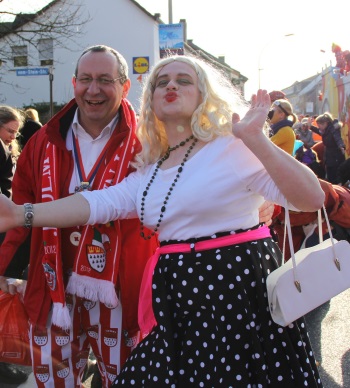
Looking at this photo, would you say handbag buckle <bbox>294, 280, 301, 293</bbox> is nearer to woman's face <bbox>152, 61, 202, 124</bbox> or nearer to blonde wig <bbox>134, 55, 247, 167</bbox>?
blonde wig <bbox>134, 55, 247, 167</bbox>

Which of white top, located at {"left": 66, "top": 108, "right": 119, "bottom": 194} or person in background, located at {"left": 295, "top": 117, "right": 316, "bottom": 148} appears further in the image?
person in background, located at {"left": 295, "top": 117, "right": 316, "bottom": 148}

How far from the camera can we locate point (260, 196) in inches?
78.2

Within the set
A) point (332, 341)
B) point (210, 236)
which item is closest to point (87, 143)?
point (210, 236)

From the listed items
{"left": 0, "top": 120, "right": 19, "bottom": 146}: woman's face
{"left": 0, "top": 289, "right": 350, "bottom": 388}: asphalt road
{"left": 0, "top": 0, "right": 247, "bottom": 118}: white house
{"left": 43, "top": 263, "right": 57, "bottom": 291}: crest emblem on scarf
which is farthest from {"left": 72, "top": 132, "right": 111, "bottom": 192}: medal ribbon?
{"left": 0, "top": 0, "right": 247, "bottom": 118}: white house

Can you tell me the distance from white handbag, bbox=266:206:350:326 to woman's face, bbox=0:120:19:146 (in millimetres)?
3908

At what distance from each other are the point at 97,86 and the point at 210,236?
984 mm

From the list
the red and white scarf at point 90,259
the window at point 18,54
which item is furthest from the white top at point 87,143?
the window at point 18,54

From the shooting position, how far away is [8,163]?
4449 mm

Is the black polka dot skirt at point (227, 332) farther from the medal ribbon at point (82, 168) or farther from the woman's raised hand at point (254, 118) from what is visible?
the medal ribbon at point (82, 168)

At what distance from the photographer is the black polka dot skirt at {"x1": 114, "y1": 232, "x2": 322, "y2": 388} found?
1.86 metres

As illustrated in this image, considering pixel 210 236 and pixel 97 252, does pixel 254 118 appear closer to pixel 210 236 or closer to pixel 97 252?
pixel 210 236

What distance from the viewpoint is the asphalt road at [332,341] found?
3.58 metres

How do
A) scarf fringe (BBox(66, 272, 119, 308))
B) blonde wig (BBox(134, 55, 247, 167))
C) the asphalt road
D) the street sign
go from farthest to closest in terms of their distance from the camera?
1. the street sign
2. the asphalt road
3. scarf fringe (BBox(66, 272, 119, 308))
4. blonde wig (BBox(134, 55, 247, 167))

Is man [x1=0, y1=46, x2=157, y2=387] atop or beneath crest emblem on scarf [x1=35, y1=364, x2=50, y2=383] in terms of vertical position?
atop
